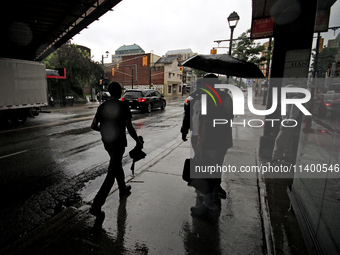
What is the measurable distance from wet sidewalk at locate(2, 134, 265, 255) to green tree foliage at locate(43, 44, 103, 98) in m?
26.9

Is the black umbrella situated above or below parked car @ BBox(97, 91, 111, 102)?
above

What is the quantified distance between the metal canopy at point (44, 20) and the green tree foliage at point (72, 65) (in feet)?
32.8

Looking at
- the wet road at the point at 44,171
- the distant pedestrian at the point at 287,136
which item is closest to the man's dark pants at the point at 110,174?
the wet road at the point at 44,171

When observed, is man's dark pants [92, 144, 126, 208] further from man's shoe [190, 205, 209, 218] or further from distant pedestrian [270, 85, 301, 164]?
distant pedestrian [270, 85, 301, 164]

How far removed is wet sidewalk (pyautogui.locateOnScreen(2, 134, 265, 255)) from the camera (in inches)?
94.7

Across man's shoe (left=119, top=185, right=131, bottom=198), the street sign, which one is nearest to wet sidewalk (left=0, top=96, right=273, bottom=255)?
man's shoe (left=119, top=185, right=131, bottom=198)

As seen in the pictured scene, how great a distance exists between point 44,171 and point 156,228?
3.51 metres

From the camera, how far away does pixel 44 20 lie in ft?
38.6

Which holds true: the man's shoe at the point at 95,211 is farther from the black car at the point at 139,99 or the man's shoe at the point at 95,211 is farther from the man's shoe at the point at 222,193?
the black car at the point at 139,99

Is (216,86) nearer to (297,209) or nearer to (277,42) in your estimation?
(297,209)

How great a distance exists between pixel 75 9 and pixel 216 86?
11.0 meters

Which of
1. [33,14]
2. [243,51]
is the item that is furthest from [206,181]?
[243,51]

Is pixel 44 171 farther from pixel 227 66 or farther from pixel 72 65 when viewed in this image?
pixel 72 65

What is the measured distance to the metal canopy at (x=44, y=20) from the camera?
32.2 feet
